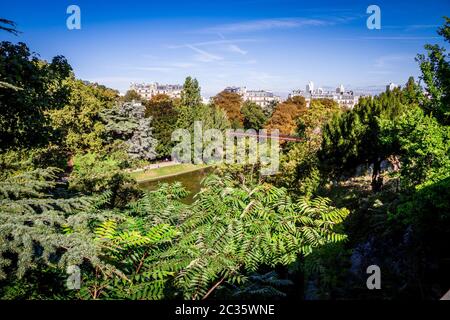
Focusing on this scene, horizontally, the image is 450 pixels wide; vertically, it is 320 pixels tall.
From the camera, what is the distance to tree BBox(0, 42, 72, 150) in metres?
8.58

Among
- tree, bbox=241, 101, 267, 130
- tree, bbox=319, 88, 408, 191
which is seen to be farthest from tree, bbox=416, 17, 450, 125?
tree, bbox=241, 101, 267, 130

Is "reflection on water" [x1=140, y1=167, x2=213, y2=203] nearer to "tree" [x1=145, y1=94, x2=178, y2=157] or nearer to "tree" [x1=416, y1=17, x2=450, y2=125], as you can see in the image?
"tree" [x1=145, y1=94, x2=178, y2=157]

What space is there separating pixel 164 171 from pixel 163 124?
8233mm

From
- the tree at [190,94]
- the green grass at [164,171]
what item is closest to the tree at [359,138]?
the green grass at [164,171]

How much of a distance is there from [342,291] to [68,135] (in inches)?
1178

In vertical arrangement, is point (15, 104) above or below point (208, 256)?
above

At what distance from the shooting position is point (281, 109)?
56.3 m

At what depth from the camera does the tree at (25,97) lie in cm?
858

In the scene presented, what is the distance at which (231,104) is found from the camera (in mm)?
75500

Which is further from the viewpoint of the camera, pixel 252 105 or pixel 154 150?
pixel 252 105

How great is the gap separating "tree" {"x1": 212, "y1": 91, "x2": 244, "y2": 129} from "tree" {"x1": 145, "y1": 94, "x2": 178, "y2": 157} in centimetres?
1940

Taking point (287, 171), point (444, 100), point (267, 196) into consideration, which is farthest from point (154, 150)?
point (267, 196)

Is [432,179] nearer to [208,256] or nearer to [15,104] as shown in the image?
[208,256]

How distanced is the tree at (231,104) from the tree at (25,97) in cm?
5984
